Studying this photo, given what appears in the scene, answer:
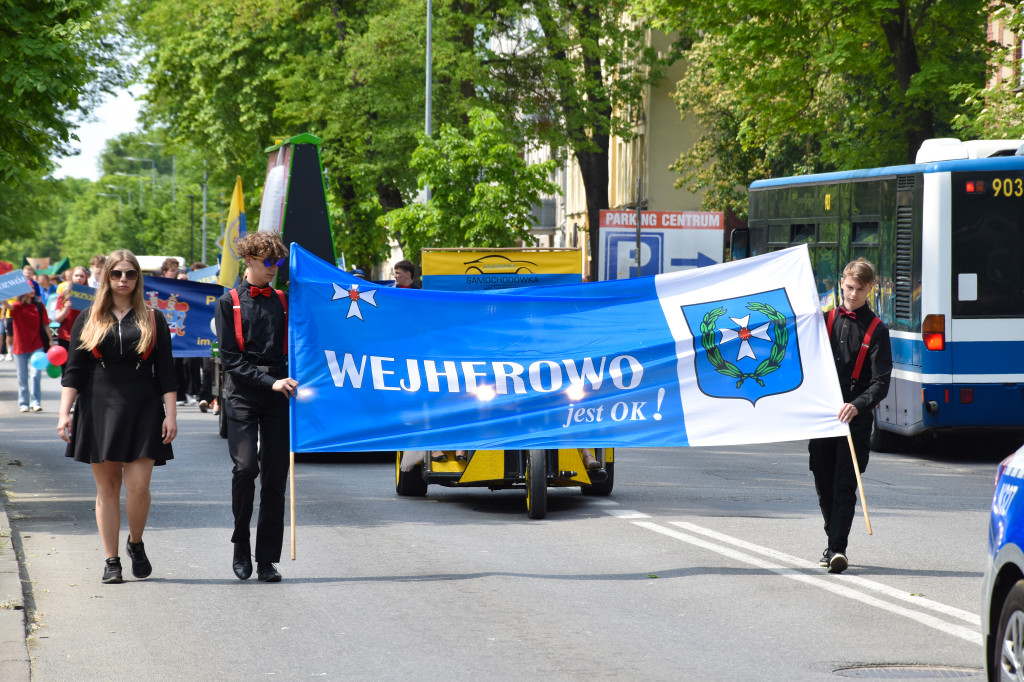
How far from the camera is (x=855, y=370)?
916 cm

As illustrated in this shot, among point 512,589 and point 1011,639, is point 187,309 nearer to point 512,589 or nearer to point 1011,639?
point 512,589

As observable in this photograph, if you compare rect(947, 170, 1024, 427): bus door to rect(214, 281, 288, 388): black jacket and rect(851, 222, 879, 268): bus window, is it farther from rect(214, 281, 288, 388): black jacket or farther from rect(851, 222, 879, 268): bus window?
rect(214, 281, 288, 388): black jacket

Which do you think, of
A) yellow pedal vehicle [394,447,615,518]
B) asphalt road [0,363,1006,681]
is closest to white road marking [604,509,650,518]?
asphalt road [0,363,1006,681]

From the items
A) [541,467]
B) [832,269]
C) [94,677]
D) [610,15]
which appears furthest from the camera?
[610,15]

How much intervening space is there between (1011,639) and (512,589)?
3.65 metres

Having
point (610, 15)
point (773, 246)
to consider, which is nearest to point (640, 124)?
point (610, 15)

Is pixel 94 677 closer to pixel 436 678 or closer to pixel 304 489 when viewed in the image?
pixel 436 678

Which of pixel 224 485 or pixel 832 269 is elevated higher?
pixel 832 269

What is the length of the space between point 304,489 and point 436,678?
745cm

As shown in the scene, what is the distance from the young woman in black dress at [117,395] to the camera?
8234 millimetres

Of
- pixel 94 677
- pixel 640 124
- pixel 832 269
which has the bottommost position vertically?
pixel 94 677

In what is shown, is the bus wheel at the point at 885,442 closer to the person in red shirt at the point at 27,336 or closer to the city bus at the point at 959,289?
the city bus at the point at 959,289

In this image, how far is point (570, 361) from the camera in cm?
956

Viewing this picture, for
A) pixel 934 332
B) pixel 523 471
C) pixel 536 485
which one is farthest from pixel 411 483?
A: pixel 934 332
